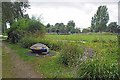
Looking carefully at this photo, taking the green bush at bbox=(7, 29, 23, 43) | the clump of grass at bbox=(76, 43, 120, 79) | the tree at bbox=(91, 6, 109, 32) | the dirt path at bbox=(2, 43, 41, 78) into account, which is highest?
the tree at bbox=(91, 6, 109, 32)

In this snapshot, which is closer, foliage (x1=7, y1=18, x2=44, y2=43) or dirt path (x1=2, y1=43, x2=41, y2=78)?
dirt path (x1=2, y1=43, x2=41, y2=78)

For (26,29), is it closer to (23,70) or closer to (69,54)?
Answer: (69,54)

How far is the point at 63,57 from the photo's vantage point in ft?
38.4

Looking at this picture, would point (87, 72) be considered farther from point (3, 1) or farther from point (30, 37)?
point (30, 37)

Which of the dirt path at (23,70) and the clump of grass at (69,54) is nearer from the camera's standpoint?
the dirt path at (23,70)

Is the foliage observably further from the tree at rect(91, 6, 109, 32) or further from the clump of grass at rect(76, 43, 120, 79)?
the tree at rect(91, 6, 109, 32)

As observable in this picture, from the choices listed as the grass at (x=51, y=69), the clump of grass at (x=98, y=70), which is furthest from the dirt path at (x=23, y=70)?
the clump of grass at (x=98, y=70)

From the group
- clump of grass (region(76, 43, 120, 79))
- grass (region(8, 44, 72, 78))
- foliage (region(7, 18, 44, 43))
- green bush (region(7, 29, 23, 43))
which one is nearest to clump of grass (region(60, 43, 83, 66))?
grass (region(8, 44, 72, 78))

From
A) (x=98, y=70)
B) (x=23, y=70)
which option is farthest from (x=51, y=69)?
(x=98, y=70)

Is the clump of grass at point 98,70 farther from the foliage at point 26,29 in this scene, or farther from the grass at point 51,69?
the foliage at point 26,29

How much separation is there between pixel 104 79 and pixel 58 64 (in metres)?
3.53

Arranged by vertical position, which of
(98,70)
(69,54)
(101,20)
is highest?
(101,20)

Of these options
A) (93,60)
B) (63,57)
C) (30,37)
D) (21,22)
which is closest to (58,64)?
(63,57)

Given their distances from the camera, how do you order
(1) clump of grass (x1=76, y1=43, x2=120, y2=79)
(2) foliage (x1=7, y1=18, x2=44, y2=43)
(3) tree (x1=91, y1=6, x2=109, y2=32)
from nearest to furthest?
1. (1) clump of grass (x1=76, y1=43, x2=120, y2=79)
2. (2) foliage (x1=7, y1=18, x2=44, y2=43)
3. (3) tree (x1=91, y1=6, x2=109, y2=32)
